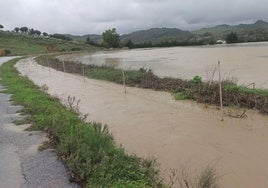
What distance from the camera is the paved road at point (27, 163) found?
5.65 m

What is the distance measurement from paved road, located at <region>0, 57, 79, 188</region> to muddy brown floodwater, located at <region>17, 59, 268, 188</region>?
194 centimetres

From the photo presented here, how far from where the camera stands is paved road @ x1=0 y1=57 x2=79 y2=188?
223 inches

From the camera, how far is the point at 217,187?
20.1 ft

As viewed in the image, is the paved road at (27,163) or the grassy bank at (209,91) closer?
the paved road at (27,163)

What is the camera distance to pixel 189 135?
9.53 metres

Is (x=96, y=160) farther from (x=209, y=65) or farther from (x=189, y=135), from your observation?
(x=209, y=65)

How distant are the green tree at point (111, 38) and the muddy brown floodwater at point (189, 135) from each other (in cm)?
11582

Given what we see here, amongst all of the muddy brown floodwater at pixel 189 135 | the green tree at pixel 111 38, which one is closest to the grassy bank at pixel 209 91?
the muddy brown floodwater at pixel 189 135

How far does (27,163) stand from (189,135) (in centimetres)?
440

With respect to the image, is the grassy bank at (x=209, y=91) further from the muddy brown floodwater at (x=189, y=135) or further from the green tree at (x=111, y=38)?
the green tree at (x=111, y=38)

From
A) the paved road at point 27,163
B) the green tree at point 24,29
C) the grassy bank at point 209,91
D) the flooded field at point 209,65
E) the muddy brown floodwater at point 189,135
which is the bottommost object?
the flooded field at point 209,65

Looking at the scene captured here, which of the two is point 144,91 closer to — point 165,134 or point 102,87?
point 102,87

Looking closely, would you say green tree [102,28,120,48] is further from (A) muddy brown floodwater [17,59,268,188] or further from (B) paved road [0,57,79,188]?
(B) paved road [0,57,79,188]

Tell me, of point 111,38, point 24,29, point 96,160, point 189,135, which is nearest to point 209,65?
point 189,135
